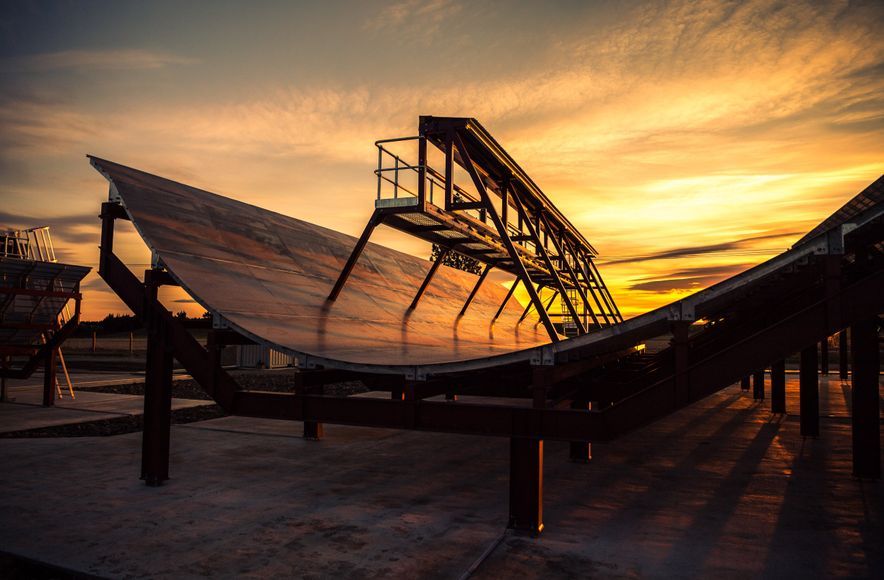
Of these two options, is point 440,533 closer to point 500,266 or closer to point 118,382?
point 500,266

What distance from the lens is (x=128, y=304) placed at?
10.8 metres

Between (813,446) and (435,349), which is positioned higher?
(435,349)

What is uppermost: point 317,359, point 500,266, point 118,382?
point 500,266

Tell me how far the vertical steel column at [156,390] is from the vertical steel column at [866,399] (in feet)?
44.8

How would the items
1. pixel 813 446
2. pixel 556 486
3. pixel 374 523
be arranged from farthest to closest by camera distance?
pixel 813 446 < pixel 556 486 < pixel 374 523

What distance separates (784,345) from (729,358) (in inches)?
30.9

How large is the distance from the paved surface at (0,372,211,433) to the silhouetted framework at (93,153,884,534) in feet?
32.8

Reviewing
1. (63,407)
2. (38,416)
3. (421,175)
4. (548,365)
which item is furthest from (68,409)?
(548,365)

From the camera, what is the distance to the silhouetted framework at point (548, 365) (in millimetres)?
7551

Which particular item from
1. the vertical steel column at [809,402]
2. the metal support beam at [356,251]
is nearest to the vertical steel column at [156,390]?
the metal support beam at [356,251]

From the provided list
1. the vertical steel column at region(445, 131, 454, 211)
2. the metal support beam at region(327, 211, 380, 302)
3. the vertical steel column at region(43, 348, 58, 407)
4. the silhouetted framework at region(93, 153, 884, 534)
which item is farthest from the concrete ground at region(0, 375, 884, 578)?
the vertical steel column at region(43, 348, 58, 407)

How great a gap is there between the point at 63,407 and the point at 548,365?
21.1 metres

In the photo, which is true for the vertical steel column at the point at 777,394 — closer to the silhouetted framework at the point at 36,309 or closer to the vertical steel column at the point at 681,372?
the vertical steel column at the point at 681,372

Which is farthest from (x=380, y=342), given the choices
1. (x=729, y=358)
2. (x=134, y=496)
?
(x=729, y=358)
